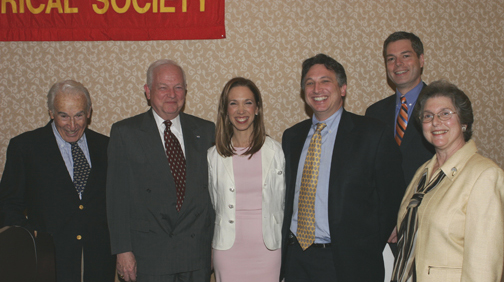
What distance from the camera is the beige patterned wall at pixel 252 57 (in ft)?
12.3

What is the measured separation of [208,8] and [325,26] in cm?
106

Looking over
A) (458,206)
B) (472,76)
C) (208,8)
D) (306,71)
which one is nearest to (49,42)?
(208,8)

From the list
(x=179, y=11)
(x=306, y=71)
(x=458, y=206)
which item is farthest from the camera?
(x=179, y=11)

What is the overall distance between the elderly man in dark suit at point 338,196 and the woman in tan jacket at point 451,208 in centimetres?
26

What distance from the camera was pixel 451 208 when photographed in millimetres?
1771

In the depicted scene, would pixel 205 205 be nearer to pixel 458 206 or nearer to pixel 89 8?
pixel 458 206

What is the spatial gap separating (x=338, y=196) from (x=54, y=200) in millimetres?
1761

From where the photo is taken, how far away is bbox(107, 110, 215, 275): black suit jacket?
101 inches

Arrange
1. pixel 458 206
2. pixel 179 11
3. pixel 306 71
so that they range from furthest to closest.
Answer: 1. pixel 179 11
2. pixel 306 71
3. pixel 458 206

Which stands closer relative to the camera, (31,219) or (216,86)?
(31,219)

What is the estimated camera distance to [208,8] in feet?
12.1

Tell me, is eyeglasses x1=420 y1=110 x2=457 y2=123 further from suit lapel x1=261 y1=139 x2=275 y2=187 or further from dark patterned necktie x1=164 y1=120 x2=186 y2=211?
dark patterned necktie x1=164 y1=120 x2=186 y2=211

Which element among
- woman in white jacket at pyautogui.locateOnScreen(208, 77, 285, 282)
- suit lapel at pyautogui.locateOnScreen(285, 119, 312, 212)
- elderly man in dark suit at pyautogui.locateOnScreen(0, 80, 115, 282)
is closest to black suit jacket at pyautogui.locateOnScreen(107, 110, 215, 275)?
woman in white jacket at pyautogui.locateOnScreen(208, 77, 285, 282)

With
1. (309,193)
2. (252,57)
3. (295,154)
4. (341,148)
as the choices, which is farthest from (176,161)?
(252,57)
